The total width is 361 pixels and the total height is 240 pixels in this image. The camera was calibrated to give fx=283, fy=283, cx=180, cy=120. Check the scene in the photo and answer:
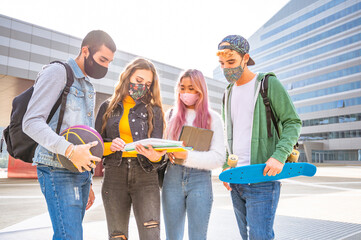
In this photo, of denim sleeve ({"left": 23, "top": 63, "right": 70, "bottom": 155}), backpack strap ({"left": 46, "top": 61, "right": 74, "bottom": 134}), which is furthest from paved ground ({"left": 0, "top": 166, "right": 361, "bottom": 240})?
denim sleeve ({"left": 23, "top": 63, "right": 70, "bottom": 155})

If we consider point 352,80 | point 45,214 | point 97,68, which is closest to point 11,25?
point 45,214

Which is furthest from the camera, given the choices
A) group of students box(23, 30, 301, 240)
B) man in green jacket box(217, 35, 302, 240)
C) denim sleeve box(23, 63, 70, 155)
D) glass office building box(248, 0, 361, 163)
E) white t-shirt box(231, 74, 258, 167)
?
glass office building box(248, 0, 361, 163)

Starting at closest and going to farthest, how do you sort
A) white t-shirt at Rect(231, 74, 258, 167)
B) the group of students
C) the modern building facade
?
the group of students
white t-shirt at Rect(231, 74, 258, 167)
the modern building facade

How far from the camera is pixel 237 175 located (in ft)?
Answer: 7.63

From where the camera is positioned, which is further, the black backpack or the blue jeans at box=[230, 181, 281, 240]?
the blue jeans at box=[230, 181, 281, 240]

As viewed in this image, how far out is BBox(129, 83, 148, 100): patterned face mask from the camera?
2588 mm

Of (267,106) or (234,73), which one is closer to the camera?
(267,106)

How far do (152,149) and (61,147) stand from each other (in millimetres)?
632

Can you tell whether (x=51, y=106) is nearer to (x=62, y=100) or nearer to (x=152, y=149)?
(x=62, y=100)

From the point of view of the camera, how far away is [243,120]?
8.55ft

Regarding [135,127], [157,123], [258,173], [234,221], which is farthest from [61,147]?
[234,221]

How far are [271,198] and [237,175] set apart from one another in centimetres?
35

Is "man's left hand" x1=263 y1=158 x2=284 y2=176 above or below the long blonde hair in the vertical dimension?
below

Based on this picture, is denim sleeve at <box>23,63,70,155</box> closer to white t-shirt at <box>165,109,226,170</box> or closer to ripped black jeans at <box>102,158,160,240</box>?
ripped black jeans at <box>102,158,160,240</box>
